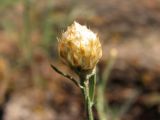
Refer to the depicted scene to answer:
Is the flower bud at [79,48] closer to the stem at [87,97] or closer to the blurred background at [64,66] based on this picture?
the stem at [87,97]

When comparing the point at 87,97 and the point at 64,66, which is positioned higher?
the point at 87,97

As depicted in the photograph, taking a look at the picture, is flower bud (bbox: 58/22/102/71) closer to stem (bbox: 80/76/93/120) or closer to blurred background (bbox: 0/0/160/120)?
stem (bbox: 80/76/93/120)

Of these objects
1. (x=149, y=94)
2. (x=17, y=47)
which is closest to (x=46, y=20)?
(x=17, y=47)


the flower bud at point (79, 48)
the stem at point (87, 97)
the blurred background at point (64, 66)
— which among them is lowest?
the blurred background at point (64, 66)

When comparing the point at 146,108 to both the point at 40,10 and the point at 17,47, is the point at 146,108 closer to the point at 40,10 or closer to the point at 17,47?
the point at 17,47

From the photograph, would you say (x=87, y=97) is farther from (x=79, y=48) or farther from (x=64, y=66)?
(x=64, y=66)

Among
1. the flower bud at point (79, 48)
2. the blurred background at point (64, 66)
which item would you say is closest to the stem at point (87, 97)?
the flower bud at point (79, 48)

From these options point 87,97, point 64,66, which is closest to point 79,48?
point 87,97
